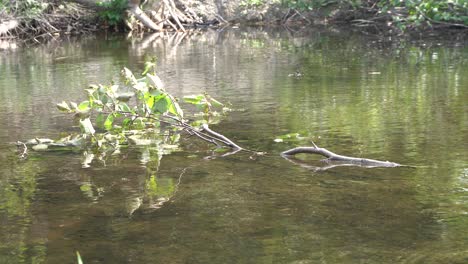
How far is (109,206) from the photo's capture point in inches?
213

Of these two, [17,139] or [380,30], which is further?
[380,30]

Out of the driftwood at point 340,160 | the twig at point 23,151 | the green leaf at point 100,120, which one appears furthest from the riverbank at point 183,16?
the driftwood at point 340,160

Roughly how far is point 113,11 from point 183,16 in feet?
8.62

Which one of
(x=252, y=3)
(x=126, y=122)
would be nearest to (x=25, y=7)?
(x=252, y=3)

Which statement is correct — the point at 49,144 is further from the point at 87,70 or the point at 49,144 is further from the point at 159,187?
the point at 87,70

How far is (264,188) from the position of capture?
5.75 meters

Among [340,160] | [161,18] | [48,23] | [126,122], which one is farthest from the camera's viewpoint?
[161,18]

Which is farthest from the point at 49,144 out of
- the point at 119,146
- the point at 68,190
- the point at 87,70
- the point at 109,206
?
the point at 87,70

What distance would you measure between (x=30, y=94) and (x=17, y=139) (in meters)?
3.82

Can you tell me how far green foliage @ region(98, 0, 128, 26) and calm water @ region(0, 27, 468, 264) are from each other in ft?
51.2

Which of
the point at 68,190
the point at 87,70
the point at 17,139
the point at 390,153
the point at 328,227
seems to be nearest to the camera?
the point at 328,227

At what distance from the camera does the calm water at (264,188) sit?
451 cm

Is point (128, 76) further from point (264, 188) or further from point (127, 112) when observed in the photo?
point (264, 188)

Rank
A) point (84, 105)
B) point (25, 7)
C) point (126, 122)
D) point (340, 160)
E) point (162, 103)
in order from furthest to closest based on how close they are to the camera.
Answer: point (25, 7)
point (126, 122)
point (84, 105)
point (162, 103)
point (340, 160)
